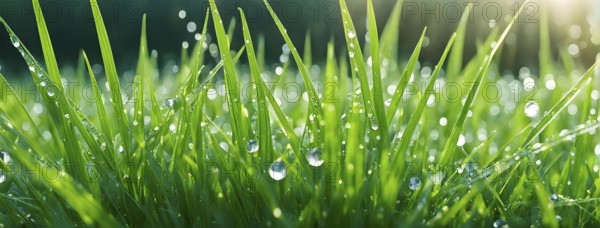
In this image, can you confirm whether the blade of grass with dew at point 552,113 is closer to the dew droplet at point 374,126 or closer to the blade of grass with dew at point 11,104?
the dew droplet at point 374,126

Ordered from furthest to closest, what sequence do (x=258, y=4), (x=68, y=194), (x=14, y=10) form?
(x=14, y=10) < (x=258, y=4) < (x=68, y=194)

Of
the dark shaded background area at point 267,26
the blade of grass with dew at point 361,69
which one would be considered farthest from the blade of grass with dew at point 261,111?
the dark shaded background area at point 267,26

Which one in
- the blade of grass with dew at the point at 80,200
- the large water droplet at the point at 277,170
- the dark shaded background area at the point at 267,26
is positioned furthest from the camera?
the dark shaded background area at the point at 267,26

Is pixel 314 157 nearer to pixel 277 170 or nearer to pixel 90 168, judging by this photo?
pixel 277 170

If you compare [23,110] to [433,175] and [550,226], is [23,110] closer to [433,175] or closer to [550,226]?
[433,175]

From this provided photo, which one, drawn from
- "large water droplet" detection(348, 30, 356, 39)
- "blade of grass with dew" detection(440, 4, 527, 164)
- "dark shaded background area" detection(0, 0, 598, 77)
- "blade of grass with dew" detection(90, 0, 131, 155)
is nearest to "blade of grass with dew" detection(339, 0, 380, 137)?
"large water droplet" detection(348, 30, 356, 39)

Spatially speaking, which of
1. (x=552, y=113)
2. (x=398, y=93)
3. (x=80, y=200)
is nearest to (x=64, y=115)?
(x=80, y=200)

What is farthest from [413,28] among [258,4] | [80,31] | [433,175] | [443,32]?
[433,175]
